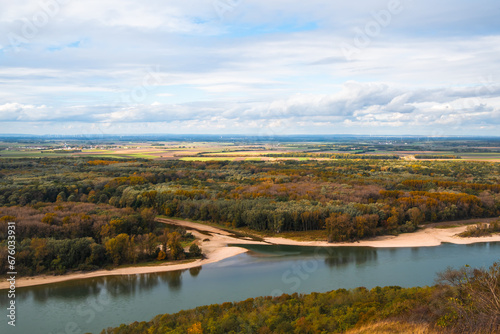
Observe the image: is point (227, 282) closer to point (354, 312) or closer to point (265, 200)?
point (354, 312)

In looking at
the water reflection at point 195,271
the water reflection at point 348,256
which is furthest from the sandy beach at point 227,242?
the water reflection at point 348,256

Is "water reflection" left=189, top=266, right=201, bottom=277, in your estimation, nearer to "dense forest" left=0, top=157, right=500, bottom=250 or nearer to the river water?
the river water

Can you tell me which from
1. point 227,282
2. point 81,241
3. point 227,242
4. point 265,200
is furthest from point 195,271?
point 265,200

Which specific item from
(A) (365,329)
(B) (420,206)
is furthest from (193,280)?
(B) (420,206)

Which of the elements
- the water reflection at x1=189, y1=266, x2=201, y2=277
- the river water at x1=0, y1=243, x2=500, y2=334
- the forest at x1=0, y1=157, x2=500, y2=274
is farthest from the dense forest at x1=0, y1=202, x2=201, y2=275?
the river water at x1=0, y1=243, x2=500, y2=334

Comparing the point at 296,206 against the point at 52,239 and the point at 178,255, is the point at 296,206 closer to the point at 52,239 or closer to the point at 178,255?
the point at 178,255
